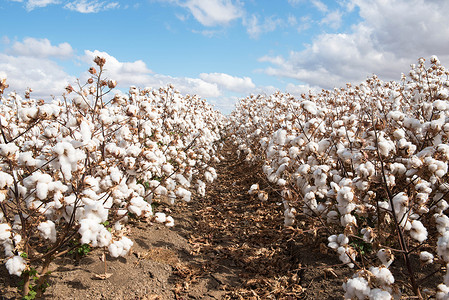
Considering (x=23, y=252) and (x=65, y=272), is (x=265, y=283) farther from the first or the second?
(x=23, y=252)

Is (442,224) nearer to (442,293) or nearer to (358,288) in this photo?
(442,293)

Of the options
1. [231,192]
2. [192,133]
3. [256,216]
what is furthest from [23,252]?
[231,192]

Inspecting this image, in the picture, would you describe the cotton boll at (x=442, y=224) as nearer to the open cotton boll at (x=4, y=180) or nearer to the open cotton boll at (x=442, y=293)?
the open cotton boll at (x=442, y=293)

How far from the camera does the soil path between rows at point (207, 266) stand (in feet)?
10.8

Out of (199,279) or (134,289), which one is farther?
(199,279)

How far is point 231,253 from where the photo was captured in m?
4.56

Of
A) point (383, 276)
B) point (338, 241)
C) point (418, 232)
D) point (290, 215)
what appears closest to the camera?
point (383, 276)

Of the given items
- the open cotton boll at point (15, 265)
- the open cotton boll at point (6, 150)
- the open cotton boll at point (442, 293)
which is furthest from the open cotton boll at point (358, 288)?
the open cotton boll at point (6, 150)

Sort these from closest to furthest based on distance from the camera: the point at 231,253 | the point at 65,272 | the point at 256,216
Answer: the point at 65,272
the point at 231,253
the point at 256,216

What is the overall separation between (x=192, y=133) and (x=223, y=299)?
4231mm

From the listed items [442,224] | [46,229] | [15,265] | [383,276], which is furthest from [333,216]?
[15,265]

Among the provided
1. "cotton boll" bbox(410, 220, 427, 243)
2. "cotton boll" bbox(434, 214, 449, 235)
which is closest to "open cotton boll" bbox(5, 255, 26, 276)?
"cotton boll" bbox(410, 220, 427, 243)

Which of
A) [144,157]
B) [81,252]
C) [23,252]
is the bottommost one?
[81,252]

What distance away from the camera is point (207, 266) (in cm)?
418
